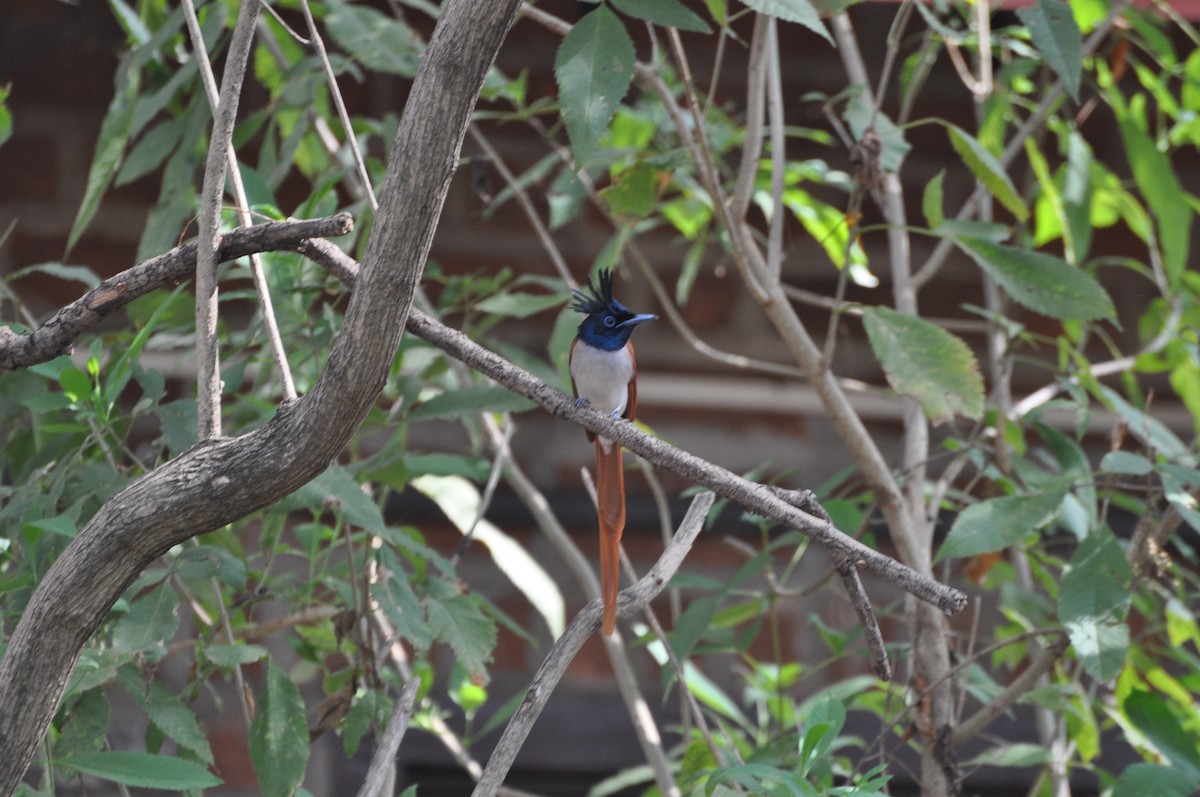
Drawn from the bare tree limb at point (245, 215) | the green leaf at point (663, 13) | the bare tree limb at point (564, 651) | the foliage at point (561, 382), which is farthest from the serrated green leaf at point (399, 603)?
the green leaf at point (663, 13)

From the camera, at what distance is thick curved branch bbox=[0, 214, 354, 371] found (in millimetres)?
896

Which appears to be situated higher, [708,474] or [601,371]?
[708,474]

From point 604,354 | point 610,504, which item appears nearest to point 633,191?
point 604,354

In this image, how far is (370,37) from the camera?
1.73 meters

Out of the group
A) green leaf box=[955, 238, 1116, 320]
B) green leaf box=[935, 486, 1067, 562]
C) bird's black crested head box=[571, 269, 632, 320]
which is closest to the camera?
green leaf box=[935, 486, 1067, 562]

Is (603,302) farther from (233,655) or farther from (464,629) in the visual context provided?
(233,655)

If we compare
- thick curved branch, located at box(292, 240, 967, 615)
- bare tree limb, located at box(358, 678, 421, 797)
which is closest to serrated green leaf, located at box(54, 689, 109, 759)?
bare tree limb, located at box(358, 678, 421, 797)

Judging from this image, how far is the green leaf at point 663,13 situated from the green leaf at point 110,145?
0.68 m

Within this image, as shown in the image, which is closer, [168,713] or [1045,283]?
[168,713]

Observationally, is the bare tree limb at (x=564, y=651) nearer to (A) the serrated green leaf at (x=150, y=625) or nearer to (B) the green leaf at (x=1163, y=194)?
(A) the serrated green leaf at (x=150, y=625)

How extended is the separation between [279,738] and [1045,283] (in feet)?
3.27

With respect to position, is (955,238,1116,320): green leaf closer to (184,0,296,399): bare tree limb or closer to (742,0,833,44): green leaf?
(742,0,833,44): green leaf

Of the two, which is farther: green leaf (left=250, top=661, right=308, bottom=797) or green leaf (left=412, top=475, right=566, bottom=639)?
green leaf (left=412, top=475, right=566, bottom=639)

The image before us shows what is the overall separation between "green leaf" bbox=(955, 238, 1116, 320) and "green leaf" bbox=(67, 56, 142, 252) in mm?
→ 1032
